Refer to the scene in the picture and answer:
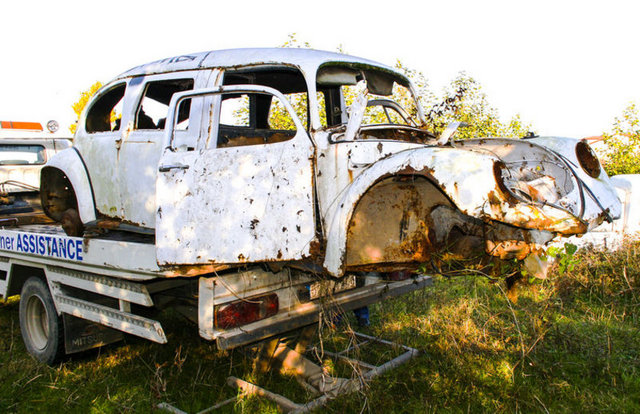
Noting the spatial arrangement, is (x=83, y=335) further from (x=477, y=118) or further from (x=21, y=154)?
(x=477, y=118)

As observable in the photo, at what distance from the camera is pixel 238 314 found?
3.15 metres

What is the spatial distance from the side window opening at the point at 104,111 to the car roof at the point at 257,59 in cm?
83

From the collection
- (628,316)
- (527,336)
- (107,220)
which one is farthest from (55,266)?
(628,316)

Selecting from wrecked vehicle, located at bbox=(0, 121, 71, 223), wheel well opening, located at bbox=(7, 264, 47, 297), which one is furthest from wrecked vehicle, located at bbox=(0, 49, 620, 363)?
wrecked vehicle, located at bbox=(0, 121, 71, 223)

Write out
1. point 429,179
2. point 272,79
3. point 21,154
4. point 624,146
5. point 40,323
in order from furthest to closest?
point 624,146, point 21,154, point 40,323, point 272,79, point 429,179

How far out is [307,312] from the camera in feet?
A: 11.4

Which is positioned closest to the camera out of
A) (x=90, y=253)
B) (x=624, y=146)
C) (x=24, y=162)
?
(x=90, y=253)

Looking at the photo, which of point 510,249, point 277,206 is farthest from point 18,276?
point 510,249

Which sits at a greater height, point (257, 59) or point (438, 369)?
point (257, 59)

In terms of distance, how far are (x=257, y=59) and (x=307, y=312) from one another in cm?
186

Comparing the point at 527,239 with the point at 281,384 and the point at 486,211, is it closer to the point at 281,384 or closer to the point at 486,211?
the point at 486,211

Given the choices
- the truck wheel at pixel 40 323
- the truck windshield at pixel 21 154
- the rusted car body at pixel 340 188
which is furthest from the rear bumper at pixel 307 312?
the truck windshield at pixel 21 154

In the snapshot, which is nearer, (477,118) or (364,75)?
(364,75)

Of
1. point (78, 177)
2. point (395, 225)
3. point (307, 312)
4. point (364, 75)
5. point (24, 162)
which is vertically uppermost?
point (364, 75)
